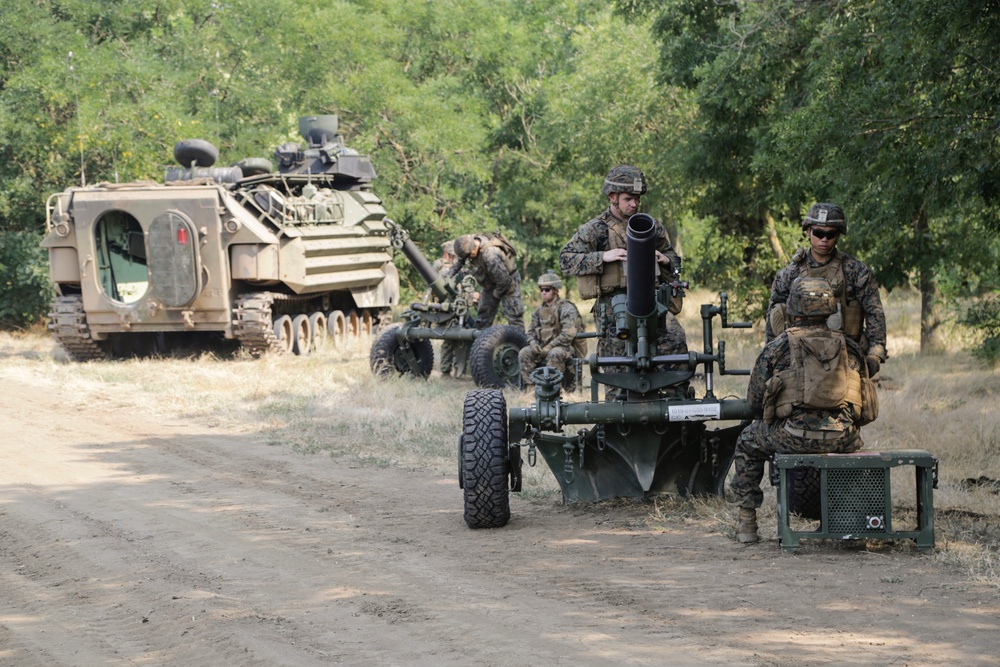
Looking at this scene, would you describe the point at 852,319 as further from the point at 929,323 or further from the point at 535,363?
the point at 929,323

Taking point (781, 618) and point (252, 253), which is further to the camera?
point (252, 253)

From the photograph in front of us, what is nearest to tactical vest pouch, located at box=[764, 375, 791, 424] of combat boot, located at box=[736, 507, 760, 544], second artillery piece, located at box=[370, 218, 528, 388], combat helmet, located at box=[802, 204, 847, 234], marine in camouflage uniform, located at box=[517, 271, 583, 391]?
combat boot, located at box=[736, 507, 760, 544]

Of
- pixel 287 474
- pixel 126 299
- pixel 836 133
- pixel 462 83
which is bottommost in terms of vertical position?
pixel 287 474

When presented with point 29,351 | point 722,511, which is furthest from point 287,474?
point 29,351

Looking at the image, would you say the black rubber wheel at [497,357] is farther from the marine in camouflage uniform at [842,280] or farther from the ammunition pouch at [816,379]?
the ammunition pouch at [816,379]

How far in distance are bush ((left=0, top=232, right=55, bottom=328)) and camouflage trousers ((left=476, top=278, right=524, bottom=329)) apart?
1112cm

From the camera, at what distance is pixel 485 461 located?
24.1ft

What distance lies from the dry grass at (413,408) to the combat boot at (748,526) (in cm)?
29

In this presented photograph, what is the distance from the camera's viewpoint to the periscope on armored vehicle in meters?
7.29

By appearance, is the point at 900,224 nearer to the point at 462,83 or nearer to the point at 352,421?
the point at 352,421

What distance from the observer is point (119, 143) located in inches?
960

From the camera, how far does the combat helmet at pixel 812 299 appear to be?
22.1ft

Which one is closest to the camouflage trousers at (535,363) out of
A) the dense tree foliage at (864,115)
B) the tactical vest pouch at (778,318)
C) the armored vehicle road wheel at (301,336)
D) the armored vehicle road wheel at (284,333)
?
the dense tree foliage at (864,115)

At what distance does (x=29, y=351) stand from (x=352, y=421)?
10010mm
